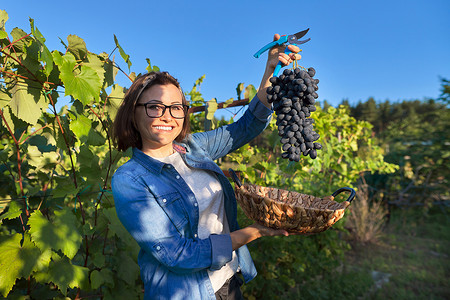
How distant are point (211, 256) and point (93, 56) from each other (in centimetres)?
121

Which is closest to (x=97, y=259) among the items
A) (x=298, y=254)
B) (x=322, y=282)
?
(x=298, y=254)

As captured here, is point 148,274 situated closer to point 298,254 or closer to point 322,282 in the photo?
point 298,254

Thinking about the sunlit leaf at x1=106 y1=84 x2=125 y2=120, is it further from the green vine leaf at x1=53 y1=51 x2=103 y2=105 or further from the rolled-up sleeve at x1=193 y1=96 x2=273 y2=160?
the rolled-up sleeve at x1=193 y1=96 x2=273 y2=160

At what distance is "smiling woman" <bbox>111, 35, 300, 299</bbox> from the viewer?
3.88ft

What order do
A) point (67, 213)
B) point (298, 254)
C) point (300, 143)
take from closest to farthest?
point (300, 143)
point (67, 213)
point (298, 254)

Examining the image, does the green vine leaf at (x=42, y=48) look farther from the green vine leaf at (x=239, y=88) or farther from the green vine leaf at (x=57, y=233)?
the green vine leaf at (x=239, y=88)

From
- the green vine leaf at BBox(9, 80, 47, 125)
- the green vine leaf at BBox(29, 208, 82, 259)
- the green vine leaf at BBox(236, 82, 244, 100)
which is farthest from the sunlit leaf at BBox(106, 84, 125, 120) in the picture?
the green vine leaf at BBox(236, 82, 244, 100)

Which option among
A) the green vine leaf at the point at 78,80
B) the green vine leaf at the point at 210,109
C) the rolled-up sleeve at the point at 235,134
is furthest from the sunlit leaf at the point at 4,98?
the green vine leaf at the point at 210,109

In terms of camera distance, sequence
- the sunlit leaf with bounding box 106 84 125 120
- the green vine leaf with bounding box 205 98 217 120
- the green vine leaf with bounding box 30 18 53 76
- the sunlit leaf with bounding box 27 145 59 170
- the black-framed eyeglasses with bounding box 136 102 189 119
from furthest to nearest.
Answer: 1. the green vine leaf with bounding box 205 98 217 120
2. the sunlit leaf with bounding box 27 145 59 170
3. the sunlit leaf with bounding box 106 84 125 120
4. the black-framed eyeglasses with bounding box 136 102 189 119
5. the green vine leaf with bounding box 30 18 53 76

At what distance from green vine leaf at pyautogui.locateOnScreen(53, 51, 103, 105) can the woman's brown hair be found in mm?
150

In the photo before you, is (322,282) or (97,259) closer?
(97,259)

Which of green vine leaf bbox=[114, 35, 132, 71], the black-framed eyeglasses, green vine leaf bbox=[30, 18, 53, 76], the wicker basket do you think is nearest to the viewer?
the wicker basket

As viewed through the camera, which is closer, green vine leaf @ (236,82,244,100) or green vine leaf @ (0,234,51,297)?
green vine leaf @ (0,234,51,297)

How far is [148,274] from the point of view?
51.7 inches
